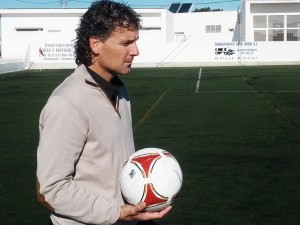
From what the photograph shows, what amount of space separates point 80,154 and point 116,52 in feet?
1.71

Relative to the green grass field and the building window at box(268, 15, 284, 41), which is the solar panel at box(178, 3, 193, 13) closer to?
the building window at box(268, 15, 284, 41)

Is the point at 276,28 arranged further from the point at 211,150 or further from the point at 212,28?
the point at 211,150

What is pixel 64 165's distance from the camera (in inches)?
103

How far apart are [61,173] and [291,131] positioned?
9727mm

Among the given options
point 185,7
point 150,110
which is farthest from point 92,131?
point 185,7

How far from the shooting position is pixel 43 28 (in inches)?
2025

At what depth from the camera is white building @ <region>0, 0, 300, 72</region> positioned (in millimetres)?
42844

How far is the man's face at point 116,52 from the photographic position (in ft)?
9.32

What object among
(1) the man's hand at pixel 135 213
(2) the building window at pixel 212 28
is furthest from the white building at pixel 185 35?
(1) the man's hand at pixel 135 213

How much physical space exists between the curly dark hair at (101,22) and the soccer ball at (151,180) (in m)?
0.56

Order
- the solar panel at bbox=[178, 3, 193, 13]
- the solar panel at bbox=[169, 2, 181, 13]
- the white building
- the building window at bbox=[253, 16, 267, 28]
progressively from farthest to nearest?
the solar panel at bbox=[169, 2, 181, 13] → the solar panel at bbox=[178, 3, 193, 13] → the building window at bbox=[253, 16, 267, 28] → the white building

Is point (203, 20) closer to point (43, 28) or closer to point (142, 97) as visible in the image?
point (43, 28)

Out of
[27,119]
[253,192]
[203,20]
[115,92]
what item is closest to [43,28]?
[203,20]

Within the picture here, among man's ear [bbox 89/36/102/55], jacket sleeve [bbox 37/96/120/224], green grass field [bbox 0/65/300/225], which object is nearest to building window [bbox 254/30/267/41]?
green grass field [bbox 0/65/300/225]
